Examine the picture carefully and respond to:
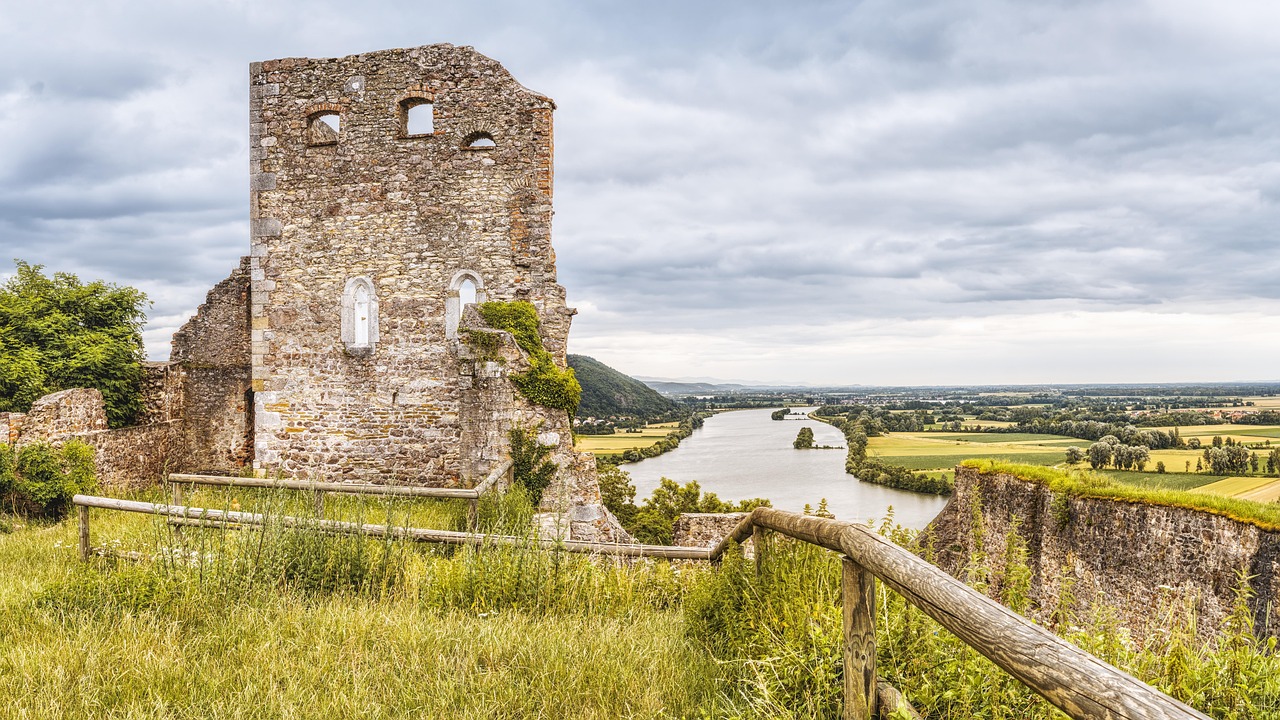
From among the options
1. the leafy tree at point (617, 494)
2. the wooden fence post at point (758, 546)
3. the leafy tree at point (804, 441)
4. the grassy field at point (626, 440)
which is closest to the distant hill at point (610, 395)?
the grassy field at point (626, 440)

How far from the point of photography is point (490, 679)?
→ 13.4 ft

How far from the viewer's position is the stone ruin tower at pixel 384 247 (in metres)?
14.1

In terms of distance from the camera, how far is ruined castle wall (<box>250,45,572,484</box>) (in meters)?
14.1

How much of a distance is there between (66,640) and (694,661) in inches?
153

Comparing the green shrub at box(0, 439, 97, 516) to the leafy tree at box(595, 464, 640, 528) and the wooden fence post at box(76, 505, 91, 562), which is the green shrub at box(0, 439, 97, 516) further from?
the leafy tree at box(595, 464, 640, 528)

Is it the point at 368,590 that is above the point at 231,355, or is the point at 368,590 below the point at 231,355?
below

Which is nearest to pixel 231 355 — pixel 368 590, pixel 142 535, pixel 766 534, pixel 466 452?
pixel 466 452

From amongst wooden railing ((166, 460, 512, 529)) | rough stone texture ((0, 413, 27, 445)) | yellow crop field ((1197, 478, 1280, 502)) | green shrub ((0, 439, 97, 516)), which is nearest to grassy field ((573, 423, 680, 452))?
wooden railing ((166, 460, 512, 529))

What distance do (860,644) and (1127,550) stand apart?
1356 cm

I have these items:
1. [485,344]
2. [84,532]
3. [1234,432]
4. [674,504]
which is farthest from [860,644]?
[1234,432]

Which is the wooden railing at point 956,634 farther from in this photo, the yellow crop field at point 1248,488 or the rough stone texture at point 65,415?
the yellow crop field at point 1248,488

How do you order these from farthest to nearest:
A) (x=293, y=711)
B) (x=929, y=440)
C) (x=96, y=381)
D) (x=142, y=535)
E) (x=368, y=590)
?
(x=929, y=440) < (x=96, y=381) < (x=142, y=535) < (x=368, y=590) < (x=293, y=711)

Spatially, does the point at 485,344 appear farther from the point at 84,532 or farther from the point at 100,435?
the point at 100,435

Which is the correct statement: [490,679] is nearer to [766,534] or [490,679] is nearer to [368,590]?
[766,534]
